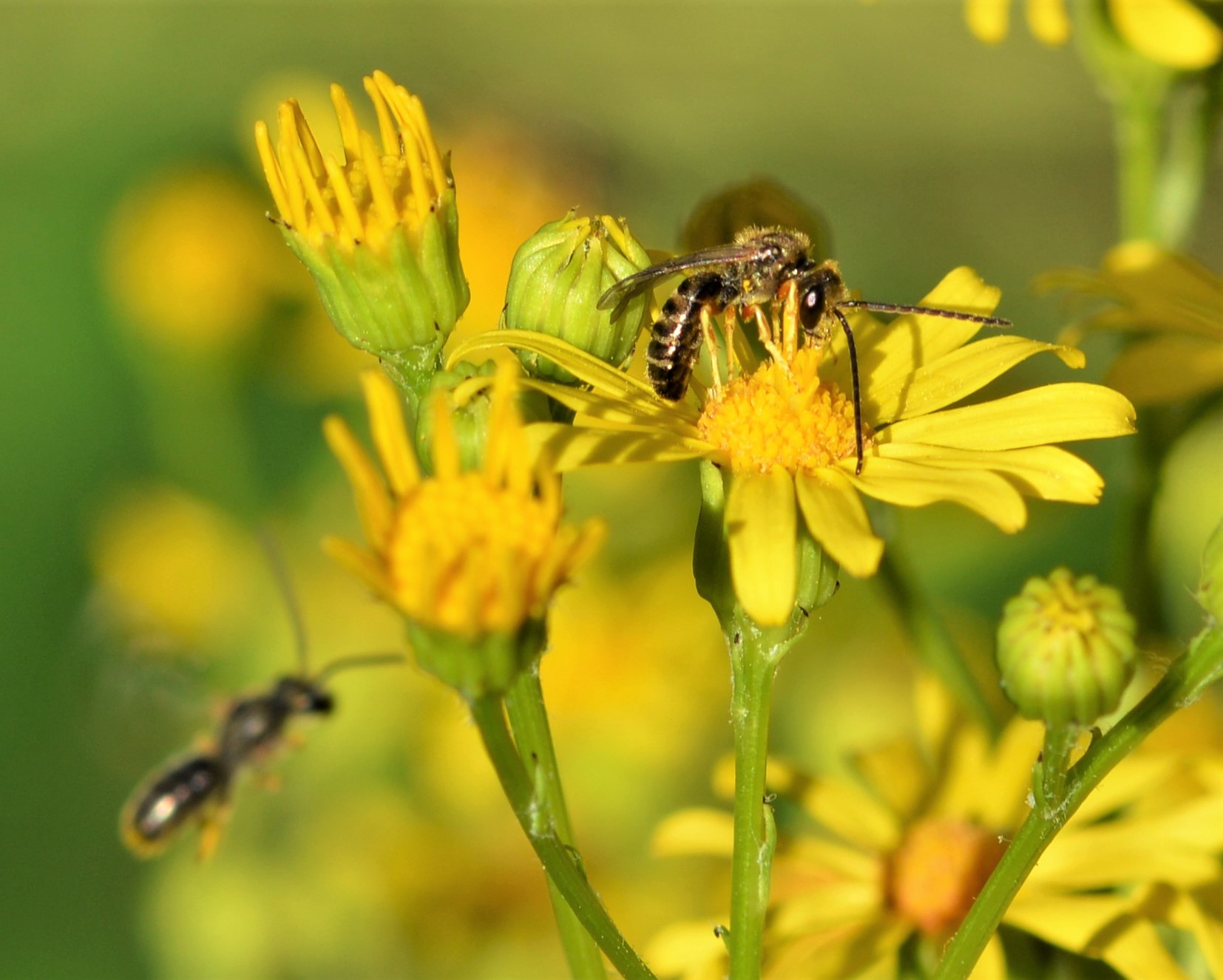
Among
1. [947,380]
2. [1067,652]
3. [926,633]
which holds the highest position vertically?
[947,380]

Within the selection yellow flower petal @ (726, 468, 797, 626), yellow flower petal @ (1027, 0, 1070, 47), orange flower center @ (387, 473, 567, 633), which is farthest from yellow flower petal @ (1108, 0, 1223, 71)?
orange flower center @ (387, 473, 567, 633)

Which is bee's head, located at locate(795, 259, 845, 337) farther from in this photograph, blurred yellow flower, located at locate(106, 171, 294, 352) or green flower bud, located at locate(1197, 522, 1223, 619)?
blurred yellow flower, located at locate(106, 171, 294, 352)

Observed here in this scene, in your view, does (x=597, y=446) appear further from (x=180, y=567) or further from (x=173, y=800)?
(x=180, y=567)

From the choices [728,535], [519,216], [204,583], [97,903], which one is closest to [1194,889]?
[728,535]

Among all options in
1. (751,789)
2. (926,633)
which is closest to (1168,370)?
(926,633)

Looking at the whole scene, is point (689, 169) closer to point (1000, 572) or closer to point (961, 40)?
point (961, 40)
